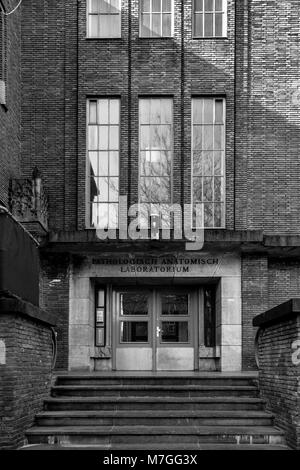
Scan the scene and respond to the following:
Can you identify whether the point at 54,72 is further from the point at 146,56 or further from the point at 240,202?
the point at 240,202

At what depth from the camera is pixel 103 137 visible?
19344mm

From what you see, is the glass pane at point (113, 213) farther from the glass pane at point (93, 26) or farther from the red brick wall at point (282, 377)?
the red brick wall at point (282, 377)

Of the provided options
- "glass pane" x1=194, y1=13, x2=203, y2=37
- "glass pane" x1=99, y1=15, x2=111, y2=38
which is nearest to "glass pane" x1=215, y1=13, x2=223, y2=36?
"glass pane" x1=194, y1=13, x2=203, y2=37

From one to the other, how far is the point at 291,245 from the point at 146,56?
618cm

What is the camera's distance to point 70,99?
19219 millimetres

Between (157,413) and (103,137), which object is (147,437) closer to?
(157,413)

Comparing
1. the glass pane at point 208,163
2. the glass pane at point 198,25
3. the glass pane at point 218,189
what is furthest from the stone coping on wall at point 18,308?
the glass pane at point 198,25

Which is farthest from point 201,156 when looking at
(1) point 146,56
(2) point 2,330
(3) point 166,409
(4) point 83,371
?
(2) point 2,330

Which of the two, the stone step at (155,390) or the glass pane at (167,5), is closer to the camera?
the stone step at (155,390)

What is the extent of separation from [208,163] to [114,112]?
2804 millimetres

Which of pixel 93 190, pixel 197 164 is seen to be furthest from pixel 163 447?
pixel 197 164

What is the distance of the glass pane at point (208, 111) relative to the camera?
1933 centimetres

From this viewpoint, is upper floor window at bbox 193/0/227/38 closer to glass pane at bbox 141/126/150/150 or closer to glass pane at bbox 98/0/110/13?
glass pane at bbox 98/0/110/13

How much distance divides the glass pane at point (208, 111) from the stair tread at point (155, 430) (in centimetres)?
913
